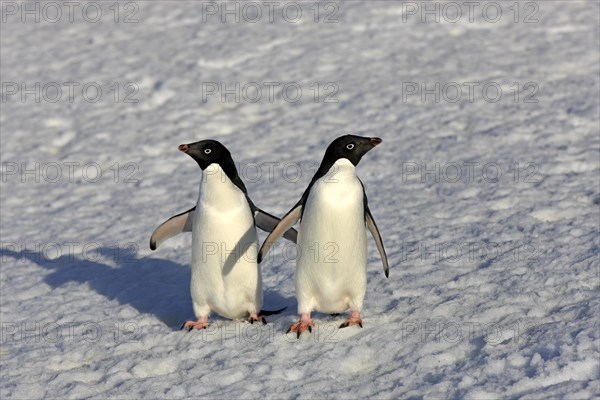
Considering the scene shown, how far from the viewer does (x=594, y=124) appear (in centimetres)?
836

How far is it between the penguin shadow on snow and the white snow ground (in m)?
0.02

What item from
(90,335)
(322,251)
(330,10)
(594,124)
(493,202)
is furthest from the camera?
(330,10)

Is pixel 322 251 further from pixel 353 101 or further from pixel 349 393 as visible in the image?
pixel 353 101

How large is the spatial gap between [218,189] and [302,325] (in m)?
0.84

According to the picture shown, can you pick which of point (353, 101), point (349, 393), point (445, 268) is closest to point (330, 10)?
point (353, 101)

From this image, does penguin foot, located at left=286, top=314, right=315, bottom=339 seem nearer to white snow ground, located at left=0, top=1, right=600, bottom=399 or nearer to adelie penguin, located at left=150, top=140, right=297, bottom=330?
white snow ground, located at left=0, top=1, right=600, bottom=399

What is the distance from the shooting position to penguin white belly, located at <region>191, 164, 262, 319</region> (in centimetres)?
518

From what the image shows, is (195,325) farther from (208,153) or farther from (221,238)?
(208,153)

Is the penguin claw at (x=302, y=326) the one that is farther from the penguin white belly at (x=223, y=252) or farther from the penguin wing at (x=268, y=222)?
the penguin wing at (x=268, y=222)

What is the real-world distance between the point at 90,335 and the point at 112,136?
13.4 feet

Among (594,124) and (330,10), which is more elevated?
(330,10)

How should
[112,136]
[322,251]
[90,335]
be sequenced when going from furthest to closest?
[112,136] → [90,335] → [322,251]

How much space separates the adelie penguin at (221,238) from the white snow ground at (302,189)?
18cm

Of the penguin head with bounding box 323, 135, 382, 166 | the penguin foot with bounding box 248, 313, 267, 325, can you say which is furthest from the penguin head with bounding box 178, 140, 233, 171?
the penguin foot with bounding box 248, 313, 267, 325
